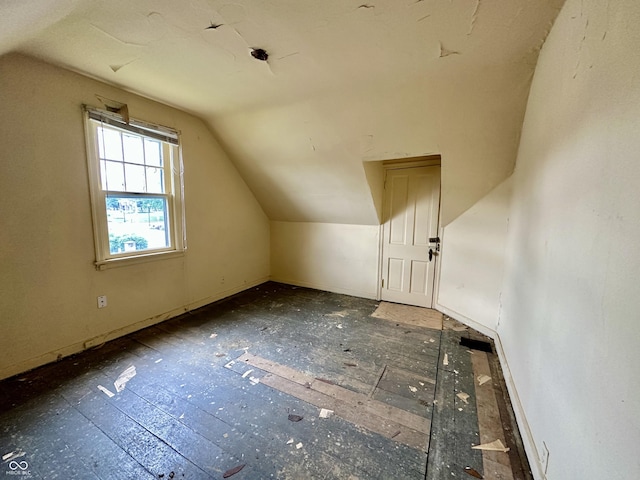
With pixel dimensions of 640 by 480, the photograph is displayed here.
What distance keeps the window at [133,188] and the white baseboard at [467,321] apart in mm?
3288

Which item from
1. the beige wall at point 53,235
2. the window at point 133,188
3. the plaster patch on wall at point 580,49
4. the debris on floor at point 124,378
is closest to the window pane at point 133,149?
the window at point 133,188

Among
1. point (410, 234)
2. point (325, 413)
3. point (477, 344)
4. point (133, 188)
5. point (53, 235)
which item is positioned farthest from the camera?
point (410, 234)

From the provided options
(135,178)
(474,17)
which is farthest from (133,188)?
(474,17)

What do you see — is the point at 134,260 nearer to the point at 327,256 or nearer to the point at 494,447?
the point at 327,256

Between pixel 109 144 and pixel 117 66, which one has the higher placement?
pixel 117 66

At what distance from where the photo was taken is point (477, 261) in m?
2.88

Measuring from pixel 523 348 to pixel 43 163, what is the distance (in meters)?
3.73

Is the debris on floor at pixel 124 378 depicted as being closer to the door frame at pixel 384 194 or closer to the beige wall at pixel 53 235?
the beige wall at pixel 53 235

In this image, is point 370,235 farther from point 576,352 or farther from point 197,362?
point 576,352

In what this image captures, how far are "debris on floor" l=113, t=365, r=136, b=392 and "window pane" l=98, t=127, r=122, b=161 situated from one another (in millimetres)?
1897

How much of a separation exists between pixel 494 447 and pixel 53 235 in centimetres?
342

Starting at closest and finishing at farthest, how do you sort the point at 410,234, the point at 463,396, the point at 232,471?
the point at 232,471 < the point at 463,396 < the point at 410,234

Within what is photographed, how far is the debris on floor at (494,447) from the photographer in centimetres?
145

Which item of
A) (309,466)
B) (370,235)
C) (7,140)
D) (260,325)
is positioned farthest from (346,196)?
(7,140)
